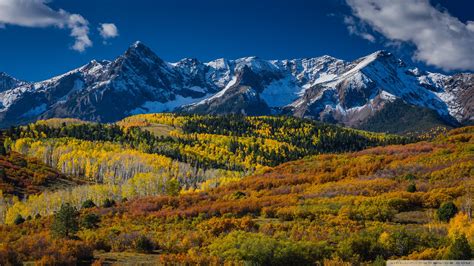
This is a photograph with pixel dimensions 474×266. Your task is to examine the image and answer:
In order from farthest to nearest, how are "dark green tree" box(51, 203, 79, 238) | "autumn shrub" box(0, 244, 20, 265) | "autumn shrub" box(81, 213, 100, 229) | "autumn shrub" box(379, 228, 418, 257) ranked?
1. "autumn shrub" box(81, 213, 100, 229)
2. "dark green tree" box(51, 203, 79, 238)
3. "autumn shrub" box(379, 228, 418, 257)
4. "autumn shrub" box(0, 244, 20, 265)

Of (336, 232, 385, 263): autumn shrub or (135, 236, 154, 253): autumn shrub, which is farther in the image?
(135, 236, 154, 253): autumn shrub

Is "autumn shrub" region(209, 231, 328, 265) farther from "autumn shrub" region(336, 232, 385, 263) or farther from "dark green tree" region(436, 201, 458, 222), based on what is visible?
"dark green tree" region(436, 201, 458, 222)

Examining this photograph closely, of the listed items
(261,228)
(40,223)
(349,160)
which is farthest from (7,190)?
(261,228)

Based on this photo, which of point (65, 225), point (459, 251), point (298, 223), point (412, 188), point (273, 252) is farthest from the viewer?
point (412, 188)

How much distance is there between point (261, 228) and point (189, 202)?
82.8 ft

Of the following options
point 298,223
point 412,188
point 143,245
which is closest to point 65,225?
point 143,245

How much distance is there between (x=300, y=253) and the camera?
3300 centimetres

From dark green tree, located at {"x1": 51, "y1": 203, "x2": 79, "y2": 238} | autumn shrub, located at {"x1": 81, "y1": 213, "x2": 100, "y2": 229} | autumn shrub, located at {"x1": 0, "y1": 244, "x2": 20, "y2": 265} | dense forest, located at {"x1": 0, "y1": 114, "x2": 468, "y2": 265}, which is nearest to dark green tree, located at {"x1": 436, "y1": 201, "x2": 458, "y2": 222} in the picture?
dense forest, located at {"x1": 0, "y1": 114, "x2": 468, "y2": 265}

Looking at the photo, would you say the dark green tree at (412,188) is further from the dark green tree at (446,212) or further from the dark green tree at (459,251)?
the dark green tree at (459,251)

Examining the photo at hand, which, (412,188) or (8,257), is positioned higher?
(412,188)

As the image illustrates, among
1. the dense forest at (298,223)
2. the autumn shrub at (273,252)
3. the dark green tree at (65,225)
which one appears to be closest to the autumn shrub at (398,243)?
the dense forest at (298,223)

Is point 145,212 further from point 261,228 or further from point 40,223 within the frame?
point 261,228

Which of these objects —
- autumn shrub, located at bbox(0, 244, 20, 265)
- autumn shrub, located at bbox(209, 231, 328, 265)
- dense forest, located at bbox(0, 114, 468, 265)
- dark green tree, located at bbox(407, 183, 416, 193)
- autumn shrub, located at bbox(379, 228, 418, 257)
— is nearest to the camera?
autumn shrub, located at bbox(0, 244, 20, 265)

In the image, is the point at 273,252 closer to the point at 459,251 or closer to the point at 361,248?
the point at 361,248
